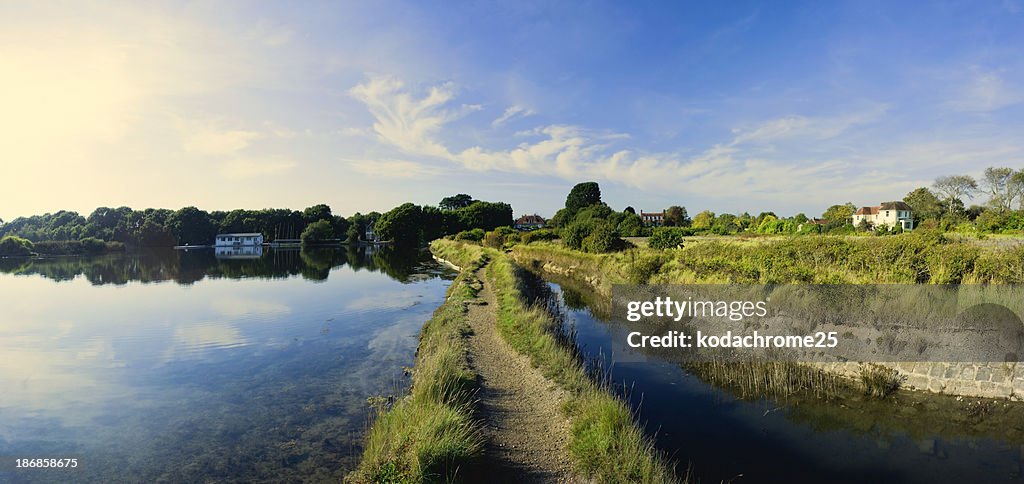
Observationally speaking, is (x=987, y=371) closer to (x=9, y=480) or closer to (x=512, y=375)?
(x=512, y=375)

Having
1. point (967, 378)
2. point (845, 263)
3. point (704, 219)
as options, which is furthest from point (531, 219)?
point (967, 378)

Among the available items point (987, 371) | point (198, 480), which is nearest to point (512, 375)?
point (198, 480)

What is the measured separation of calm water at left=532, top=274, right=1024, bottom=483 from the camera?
6.73 meters

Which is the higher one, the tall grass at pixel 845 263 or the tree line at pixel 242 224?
the tree line at pixel 242 224

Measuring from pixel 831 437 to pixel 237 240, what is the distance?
111369mm

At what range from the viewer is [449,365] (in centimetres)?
918

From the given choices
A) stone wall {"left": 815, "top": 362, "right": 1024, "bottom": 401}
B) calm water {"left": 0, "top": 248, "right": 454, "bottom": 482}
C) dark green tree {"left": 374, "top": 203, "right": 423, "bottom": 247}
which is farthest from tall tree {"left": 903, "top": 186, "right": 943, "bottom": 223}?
dark green tree {"left": 374, "top": 203, "right": 423, "bottom": 247}

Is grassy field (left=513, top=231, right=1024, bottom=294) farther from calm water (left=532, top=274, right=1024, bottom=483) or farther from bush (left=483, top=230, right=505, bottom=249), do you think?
bush (left=483, top=230, right=505, bottom=249)

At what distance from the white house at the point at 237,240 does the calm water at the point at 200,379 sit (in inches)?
Result: 3100

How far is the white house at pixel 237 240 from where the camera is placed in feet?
315

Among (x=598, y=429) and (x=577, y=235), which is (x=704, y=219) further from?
(x=598, y=429)

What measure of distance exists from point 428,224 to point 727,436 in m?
92.3

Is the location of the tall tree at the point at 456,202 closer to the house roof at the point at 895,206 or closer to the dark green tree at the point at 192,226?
the dark green tree at the point at 192,226

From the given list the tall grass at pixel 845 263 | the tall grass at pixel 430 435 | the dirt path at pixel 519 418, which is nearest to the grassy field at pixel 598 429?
the dirt path at pixel 519 418
